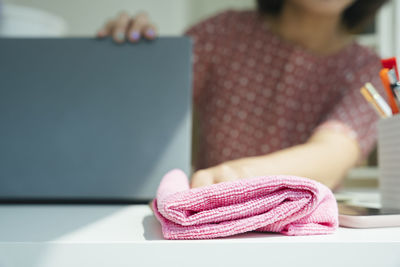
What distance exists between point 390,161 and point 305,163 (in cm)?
15

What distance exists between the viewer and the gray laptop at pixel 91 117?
49cm

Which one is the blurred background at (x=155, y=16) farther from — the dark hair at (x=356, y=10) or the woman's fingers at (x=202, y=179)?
the woman's fingers at (x=202, y=179)

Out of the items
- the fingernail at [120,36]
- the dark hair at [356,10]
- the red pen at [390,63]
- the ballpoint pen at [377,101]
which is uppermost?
the dark hair at [356,10]

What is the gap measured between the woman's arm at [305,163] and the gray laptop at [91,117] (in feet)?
0.31

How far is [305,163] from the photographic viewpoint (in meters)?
0.54

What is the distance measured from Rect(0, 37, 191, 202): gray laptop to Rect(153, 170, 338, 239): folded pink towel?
231mm

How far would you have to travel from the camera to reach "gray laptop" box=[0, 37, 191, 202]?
0.49 m

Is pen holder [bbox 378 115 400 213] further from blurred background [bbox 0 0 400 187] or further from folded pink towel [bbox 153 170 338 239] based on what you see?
blurred background [bbox 0 0 400 187]

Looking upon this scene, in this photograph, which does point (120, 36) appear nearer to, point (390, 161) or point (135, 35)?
point (135, 35)

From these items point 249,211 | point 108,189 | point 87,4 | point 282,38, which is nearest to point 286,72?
point 282,38

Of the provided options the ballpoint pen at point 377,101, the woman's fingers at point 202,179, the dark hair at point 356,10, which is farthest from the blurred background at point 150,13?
the woman's fingers at point 202,179

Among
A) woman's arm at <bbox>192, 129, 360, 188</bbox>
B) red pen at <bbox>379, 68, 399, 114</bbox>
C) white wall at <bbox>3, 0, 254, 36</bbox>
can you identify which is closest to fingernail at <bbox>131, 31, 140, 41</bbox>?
woman's arm at <bbox>192, 129, 360, 188</bbox>

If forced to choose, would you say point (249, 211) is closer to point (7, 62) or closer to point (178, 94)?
point (178, 94)

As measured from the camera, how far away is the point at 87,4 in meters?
1.48
